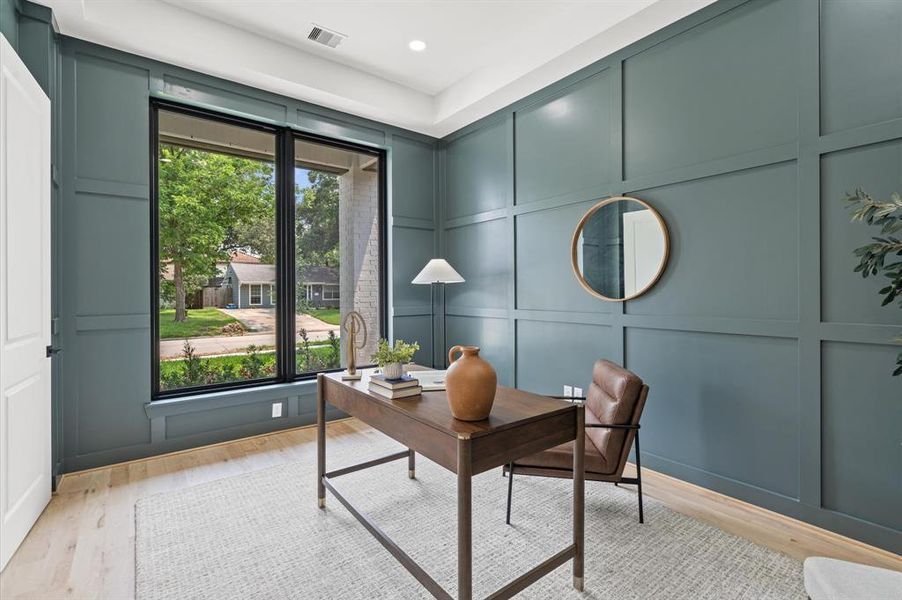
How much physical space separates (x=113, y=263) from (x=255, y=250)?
3.39ft

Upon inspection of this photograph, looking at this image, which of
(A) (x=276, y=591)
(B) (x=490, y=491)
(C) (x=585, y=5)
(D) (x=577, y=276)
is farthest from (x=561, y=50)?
(A) (x=276, y=591)

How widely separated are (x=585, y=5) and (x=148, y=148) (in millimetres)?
3222

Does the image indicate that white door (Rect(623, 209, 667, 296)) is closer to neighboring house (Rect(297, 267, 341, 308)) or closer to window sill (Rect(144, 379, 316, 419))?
neighboring house (Rect(297, 267, 341, 308))

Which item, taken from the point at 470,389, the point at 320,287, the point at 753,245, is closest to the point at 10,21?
the point at 320,287

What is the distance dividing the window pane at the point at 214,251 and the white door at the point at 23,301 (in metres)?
0.95

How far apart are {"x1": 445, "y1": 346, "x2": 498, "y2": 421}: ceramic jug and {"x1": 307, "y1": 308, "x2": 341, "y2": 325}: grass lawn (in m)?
2.85

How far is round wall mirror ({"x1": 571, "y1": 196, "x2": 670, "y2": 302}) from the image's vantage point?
2.96 metres

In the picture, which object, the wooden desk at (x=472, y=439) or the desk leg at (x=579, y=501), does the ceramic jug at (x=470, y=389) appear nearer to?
the wooden desk at (x=472, y=439)

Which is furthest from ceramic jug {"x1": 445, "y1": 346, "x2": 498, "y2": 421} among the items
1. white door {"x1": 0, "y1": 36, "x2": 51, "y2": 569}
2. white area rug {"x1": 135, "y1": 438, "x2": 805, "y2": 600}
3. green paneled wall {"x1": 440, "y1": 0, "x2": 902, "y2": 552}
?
white door {"x1": 0, "y1": 36, "x2": 51, "y2": 569}

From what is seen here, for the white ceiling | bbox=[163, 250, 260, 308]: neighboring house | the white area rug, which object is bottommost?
the white area rug

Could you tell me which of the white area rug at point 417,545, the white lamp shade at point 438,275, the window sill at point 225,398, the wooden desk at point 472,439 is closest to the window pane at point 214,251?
the window sill at point 225,398

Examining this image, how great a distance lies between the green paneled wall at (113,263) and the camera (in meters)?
2.96

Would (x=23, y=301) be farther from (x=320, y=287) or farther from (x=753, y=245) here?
(x=753, y=245)

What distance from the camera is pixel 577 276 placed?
3.40 metres
